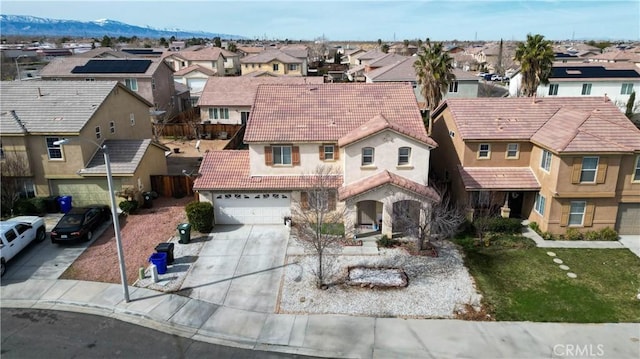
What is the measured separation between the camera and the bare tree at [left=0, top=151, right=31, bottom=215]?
27703 millimetres

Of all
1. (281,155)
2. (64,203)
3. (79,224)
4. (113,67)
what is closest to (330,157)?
(281,155)

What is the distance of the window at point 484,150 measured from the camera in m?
27.0

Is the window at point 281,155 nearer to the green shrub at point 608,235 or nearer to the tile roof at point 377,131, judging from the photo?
the tile roof at point 377,131

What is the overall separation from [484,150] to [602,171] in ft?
20.3

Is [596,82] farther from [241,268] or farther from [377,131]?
[241,268]

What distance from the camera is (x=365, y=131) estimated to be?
80.8 feet

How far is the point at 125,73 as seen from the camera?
5153cm

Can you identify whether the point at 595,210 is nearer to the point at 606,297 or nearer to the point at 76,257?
the point at 606,297

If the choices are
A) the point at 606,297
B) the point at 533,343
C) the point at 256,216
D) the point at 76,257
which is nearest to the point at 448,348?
the point at 533,343

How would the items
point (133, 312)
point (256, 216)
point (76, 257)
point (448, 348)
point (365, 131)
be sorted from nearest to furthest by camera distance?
1. point (448, 348)
2. point (133, 312)
3. point (76, 257)
4. point (365, 131)
5. point (256, 216)

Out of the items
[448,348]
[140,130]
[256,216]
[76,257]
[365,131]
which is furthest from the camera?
[140,130]

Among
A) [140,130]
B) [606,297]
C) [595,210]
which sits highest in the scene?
[140,130]

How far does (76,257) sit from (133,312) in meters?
6.86

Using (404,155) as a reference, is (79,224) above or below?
below
